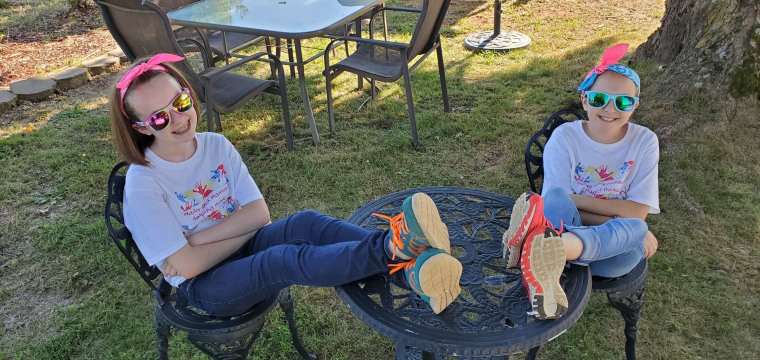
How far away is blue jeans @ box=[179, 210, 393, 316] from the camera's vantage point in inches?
65.6

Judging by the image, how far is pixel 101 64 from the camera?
5.47 metres

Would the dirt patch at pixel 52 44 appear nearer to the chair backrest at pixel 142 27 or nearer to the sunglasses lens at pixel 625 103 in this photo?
the chair backrest at pixel 142 27

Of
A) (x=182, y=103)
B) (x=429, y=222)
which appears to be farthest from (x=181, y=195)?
(x=429, y=222)

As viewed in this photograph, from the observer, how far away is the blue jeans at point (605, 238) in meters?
1.72

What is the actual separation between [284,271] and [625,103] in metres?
1.44

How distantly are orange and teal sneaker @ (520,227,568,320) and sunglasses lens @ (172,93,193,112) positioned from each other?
50.6 inches

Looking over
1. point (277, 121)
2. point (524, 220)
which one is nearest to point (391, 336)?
point (524, 220)

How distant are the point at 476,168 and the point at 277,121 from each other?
6.17 feet

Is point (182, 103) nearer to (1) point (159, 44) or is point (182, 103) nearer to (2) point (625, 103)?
(2) point (625, 103)

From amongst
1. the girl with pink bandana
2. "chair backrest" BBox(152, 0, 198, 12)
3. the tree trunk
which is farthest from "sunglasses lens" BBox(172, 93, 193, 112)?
the tree trunk

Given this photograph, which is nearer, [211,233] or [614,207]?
[211,233]

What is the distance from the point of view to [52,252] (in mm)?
3012

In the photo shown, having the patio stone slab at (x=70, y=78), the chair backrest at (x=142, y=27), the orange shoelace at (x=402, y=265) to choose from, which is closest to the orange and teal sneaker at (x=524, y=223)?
the orange shoelace at (x=402, y=265)

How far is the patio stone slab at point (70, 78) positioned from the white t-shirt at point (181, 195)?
13.5 feet
